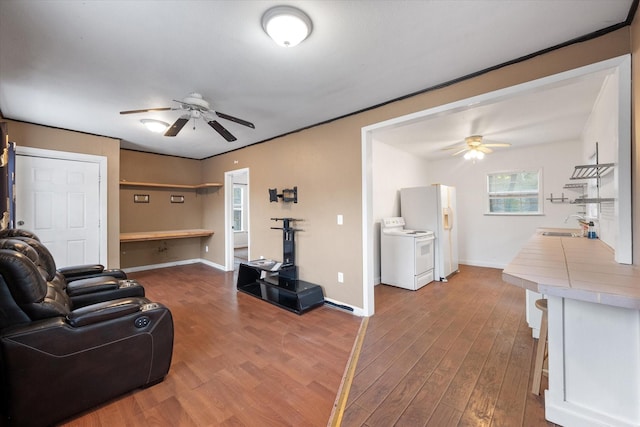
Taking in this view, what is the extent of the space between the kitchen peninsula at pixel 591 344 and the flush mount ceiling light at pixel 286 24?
1963 mm

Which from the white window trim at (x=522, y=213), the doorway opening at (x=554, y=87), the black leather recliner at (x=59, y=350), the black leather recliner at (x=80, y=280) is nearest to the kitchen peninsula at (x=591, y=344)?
the doorway opening at (x=554, y=87)

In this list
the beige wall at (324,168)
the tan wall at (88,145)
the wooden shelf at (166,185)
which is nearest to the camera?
the beige wall at (324,168)

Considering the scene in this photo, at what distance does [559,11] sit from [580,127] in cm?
333

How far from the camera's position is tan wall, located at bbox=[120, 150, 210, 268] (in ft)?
17.4

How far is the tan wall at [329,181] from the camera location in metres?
2.37

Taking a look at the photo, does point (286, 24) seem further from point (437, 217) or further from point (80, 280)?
point (437, 217)

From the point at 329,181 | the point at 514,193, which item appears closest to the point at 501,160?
the point at 514,193

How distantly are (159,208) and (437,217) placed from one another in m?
5.75

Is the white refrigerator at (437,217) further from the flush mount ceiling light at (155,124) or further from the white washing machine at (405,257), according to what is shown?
the flush mount ceiling light at (155,124)

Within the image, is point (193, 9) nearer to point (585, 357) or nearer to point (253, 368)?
point (253, 368)

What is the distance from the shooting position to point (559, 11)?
1.62 metres

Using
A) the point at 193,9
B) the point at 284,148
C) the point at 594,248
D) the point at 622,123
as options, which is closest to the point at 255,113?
the point at 284,148

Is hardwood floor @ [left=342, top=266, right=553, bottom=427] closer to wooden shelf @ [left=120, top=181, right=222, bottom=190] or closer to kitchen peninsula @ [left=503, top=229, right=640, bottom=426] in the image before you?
kitchen peninsula @ [left=503, top=229, right=640, bottom=426]

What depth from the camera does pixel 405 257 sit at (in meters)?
4.20
